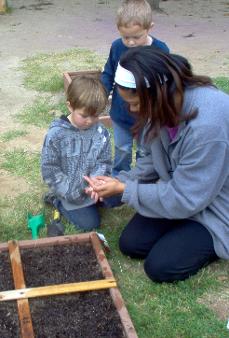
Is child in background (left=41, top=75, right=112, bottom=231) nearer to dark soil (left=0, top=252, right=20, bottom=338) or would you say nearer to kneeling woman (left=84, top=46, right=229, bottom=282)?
kneeling woman (left=84, top=46, right=229, bottom=282)

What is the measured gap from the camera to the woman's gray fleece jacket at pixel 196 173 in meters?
2.45

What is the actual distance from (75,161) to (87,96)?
0.46 metres

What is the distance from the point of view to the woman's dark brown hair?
2279 millimetres

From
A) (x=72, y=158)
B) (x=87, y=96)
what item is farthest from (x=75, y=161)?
(x=87, y=96)

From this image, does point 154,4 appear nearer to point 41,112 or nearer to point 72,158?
point 41,112

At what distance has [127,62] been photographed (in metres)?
2.33

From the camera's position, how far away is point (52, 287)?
8.17ft

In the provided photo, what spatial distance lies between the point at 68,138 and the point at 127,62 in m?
0.88

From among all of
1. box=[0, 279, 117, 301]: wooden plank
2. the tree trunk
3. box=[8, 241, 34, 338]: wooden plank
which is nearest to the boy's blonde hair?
box=[8, 241, 34, 338]: wooden plank

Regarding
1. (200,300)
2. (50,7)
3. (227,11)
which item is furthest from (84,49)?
(200,300)

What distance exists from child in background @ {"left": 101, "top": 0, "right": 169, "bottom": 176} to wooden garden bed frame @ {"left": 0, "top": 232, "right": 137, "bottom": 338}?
83 cm

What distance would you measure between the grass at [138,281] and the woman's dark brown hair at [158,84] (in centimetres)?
81

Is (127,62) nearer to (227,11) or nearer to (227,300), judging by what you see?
(227,300)

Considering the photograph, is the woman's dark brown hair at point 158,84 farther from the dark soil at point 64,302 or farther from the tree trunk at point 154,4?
the tree trunk at point 154,4
